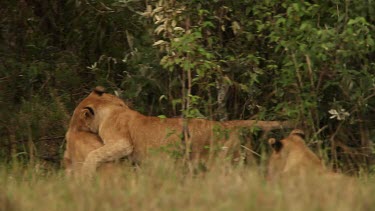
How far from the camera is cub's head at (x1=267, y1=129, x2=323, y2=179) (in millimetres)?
6055

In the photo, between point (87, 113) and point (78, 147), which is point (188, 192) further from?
point (87, 113)

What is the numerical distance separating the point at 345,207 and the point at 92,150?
2832mm

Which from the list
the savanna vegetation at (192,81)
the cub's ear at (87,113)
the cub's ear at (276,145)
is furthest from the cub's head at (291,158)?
the cub's ear at (87,113)

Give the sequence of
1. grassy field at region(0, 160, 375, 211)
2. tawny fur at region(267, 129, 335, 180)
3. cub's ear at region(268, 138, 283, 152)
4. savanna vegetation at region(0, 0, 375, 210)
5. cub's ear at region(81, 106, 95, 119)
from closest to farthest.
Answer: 1. grassy field at region(0, 160, 375, 211)
2. savanna vegetation at region(0, 0, 375, 210)
3. tawny fur at region(267, 129, 335, 180)
4. cub's ear at region(268, 138, 283, 152)
5. cub's ear at region(81, 106, 95, 119)

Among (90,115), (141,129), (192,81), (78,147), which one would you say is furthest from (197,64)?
(78,147)

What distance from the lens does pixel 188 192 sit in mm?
5031

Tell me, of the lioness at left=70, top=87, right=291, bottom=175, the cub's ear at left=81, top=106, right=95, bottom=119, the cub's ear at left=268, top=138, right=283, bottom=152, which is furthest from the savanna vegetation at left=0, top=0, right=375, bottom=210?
the cub's ear at left=81, top=106, right=95, bottom=119

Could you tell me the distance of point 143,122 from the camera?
7.21 m

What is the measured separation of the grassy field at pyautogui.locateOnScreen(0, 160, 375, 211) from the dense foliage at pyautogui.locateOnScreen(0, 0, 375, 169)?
120 centimetres

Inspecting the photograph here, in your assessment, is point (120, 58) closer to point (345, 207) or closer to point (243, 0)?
point (243, 0)

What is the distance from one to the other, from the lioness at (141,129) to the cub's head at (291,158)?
1.99 feet

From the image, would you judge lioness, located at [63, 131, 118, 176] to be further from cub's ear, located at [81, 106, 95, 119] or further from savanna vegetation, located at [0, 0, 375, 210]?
savanna vegetation, located at [0, 0, 375, 210]

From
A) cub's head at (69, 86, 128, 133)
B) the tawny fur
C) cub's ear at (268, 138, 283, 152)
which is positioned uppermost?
cub's head at (69, 86, 128, 133)

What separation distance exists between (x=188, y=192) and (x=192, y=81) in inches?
96.4
